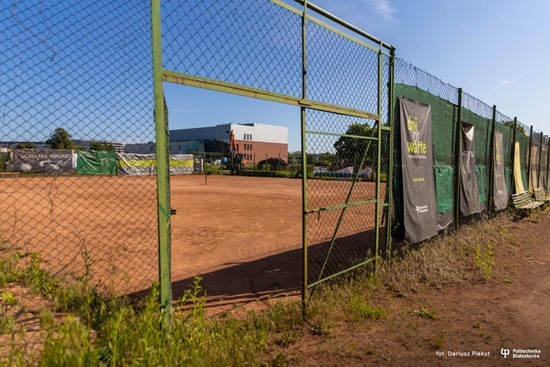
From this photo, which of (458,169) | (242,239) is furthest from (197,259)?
(458,169)

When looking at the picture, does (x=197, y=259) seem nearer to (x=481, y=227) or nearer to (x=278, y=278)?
(x=278, y=278)

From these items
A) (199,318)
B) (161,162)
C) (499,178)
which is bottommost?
(199,318)

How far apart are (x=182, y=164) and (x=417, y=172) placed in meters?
36.7

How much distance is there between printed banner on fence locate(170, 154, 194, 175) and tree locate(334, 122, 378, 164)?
34.7 meters

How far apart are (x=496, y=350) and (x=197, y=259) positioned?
4726mm

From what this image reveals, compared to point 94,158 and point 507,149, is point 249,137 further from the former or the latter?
point 94,158

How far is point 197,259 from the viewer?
633 cm

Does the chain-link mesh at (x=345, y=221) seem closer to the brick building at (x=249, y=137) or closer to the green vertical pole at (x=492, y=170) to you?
the green vertical pole at (x=492, y=170)

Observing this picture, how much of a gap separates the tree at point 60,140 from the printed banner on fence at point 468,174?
7686mm

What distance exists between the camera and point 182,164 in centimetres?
4003

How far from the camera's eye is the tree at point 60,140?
2488 millimetres

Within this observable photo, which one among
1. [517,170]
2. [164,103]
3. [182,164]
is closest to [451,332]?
[164,103]

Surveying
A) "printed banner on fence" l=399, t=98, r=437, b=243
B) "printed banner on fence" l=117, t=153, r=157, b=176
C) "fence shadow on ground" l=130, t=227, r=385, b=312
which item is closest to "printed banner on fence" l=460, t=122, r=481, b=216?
"printed banner on fence" l=399, t=98, r=437, b=243

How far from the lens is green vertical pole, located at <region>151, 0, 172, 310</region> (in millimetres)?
2635
